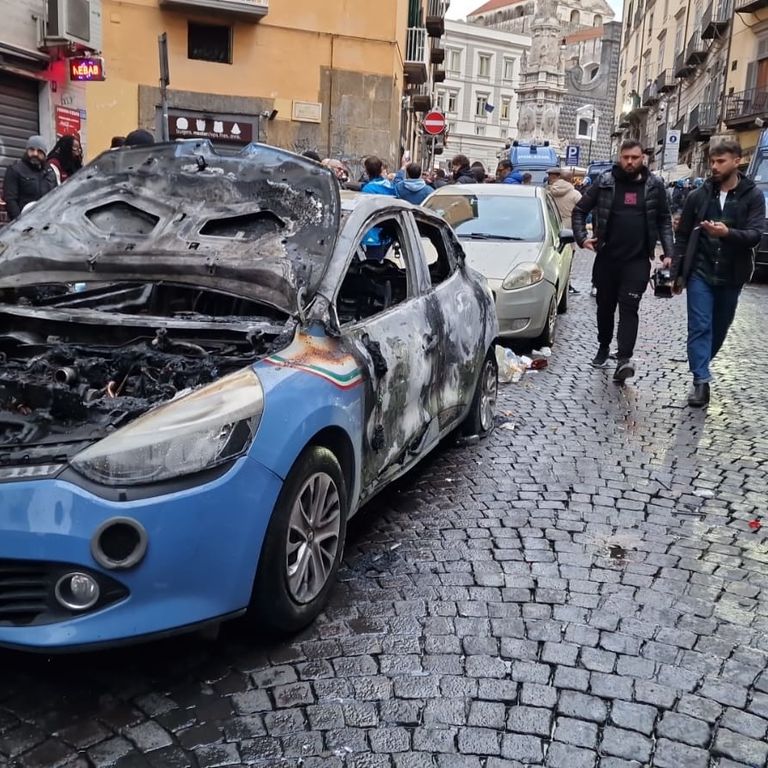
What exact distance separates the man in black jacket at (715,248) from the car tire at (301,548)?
14.3ft

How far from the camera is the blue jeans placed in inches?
272

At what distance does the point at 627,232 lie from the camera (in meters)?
7.60

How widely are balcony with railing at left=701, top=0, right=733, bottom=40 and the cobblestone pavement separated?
38605 mm

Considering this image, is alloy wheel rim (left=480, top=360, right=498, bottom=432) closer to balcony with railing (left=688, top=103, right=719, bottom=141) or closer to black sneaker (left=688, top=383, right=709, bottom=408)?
black sneaker (left=688, top=383, right=709, bottom=408)

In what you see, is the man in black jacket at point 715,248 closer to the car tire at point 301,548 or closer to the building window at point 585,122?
the car tire at point 301,548

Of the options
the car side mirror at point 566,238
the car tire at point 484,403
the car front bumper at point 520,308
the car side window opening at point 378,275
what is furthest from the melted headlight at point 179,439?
the car side mirror at point 566,238

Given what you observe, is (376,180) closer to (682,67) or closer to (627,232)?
(627,232)

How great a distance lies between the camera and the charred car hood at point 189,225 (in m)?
3.76

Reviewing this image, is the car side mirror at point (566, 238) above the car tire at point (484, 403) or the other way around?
above

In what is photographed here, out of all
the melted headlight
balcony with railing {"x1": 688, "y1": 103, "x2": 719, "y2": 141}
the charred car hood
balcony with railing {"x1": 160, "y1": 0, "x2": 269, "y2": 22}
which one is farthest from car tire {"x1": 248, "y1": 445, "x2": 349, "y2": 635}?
balcony with railing {"x1": 688, "y1": 103, "x2": 719, "y2": 141}

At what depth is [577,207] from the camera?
26.5ft

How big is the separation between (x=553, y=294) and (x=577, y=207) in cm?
108

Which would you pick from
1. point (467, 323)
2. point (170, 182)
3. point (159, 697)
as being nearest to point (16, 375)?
point (159, 697)

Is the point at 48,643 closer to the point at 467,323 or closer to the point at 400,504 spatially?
the point at 400,504
